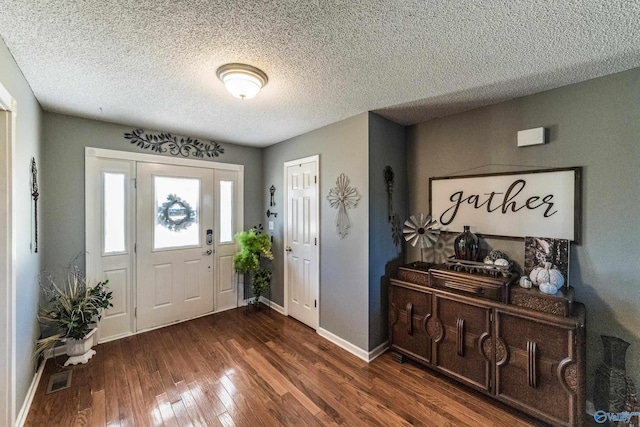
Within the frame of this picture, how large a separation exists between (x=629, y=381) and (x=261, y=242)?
3513mm

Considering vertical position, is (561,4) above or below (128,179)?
above

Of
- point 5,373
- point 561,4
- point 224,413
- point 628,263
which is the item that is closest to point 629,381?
point 628,263

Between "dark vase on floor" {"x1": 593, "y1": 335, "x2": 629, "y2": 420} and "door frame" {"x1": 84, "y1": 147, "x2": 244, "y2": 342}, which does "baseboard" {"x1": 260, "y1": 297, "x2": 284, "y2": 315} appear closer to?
"door frame" {"x1": 84, "y1": 147, "x2": 244, "y2": 342}

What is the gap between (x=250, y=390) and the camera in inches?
82.3

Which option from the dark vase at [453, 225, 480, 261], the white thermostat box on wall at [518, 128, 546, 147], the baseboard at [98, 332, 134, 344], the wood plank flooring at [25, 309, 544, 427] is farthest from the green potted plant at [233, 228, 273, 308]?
the white thermostat box on wall at [518, 128, 546, 147]

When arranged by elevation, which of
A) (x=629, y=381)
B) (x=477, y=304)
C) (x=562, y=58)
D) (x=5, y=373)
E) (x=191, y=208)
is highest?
(x=562, y=58)

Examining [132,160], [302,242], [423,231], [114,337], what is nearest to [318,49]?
[423,231]

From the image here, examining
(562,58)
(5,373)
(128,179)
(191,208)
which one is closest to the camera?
(5,373)

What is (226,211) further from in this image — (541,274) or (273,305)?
(541,274)

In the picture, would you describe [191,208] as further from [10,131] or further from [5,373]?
[5,373]

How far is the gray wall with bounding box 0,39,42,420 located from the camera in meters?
1.65

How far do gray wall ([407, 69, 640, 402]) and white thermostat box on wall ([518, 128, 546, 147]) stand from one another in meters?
0.07

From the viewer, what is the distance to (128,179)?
118 inches

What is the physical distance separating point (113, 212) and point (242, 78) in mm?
2352
